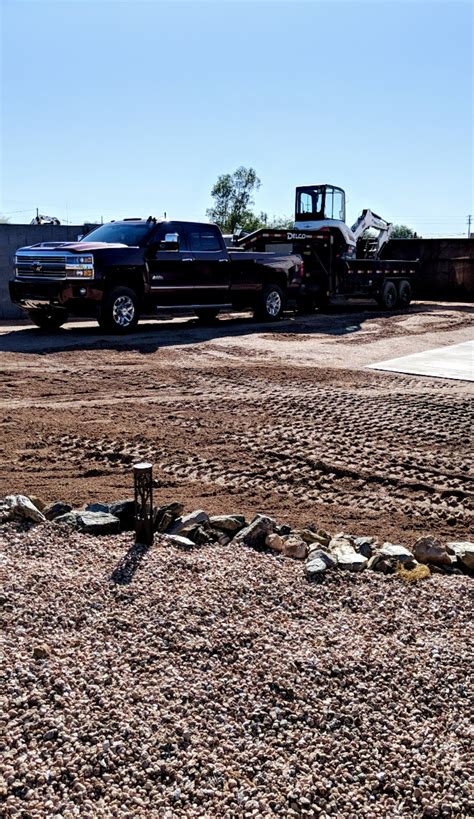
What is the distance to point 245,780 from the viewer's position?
344 centimetres

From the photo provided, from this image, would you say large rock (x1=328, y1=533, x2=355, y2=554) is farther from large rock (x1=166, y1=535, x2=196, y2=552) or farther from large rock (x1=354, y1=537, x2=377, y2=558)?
large rock (x1=166, y1=535, x2=196, y2=552)

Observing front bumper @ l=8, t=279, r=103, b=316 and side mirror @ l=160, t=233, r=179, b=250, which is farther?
side mirror @ l=160, t=233, r=179, b=250

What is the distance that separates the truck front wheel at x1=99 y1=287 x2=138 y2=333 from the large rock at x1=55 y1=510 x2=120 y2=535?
1059cm

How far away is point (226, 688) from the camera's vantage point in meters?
4.01

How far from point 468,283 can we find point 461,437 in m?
21.3

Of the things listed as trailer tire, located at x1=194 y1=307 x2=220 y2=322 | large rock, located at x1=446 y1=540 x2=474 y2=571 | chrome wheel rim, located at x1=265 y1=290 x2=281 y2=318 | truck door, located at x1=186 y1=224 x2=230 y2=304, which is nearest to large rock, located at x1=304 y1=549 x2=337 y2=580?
large rock, located at x1=446 y1=540 x2=474 y2=571

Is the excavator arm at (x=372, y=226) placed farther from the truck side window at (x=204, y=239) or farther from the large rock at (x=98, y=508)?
the large rock at (x=98, y=508)

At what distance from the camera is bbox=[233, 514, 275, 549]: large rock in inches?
229

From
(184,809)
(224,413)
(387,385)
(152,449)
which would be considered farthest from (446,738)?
(387,385)

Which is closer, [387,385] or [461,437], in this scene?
[461,437]

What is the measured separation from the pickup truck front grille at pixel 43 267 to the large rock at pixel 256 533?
10.7 m

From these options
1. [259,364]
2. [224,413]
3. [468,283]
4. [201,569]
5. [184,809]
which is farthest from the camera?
[468,283]

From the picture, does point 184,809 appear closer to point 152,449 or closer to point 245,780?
point 245,780

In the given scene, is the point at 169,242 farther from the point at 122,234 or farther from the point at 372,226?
the point at 372,226
